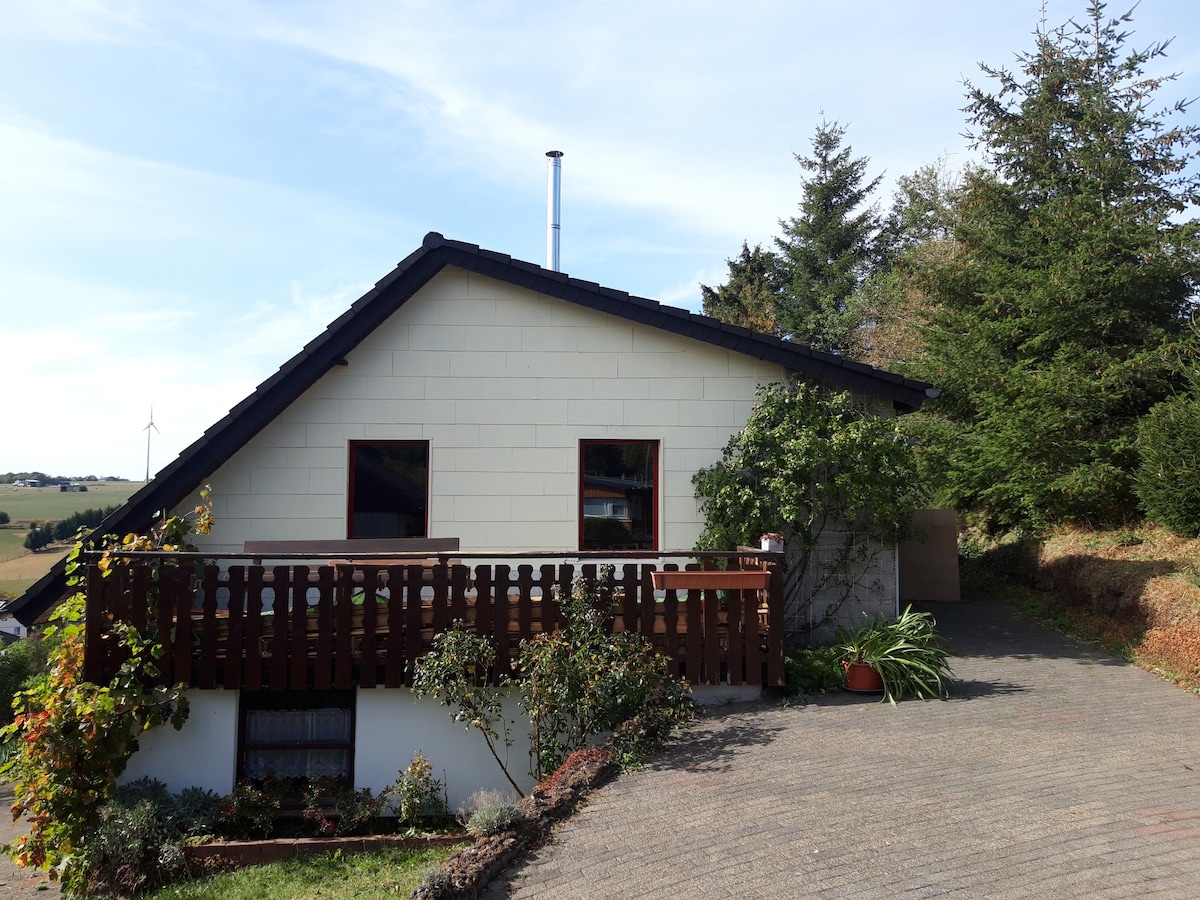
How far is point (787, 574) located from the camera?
32.1 ft

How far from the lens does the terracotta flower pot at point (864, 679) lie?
7.77m

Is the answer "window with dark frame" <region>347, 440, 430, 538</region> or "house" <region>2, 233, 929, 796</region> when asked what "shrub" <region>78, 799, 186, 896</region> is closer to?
"house" <region>2, 233, 929, 796</region>

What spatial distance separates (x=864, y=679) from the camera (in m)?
7.78

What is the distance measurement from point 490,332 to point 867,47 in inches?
218

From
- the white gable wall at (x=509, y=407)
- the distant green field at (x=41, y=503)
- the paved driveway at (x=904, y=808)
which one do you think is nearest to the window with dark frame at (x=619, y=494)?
the white gable wall at (x=509, y=407)

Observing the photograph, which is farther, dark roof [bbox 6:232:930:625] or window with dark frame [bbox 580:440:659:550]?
window with dark frame [bbox 580:440:659:550]

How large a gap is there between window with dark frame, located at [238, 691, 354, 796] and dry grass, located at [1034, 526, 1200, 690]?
8109mm

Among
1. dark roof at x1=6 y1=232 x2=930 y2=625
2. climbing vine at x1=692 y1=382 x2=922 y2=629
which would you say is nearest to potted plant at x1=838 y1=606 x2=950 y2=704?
climbing vine at x1=692 y1=382 x2=922 y2=629

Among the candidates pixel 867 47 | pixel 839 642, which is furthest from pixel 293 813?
pixel 867 47

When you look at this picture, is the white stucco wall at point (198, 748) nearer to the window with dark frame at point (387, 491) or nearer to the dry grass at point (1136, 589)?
the window with dark frame at point (387, 491)

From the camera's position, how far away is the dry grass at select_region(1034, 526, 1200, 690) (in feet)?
30.7

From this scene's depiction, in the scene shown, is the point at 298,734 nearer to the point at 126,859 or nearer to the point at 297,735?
the point at 297,735

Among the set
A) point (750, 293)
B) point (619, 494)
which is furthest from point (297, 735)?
point (750, 293)

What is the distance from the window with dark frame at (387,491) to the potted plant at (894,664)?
16.2ft
